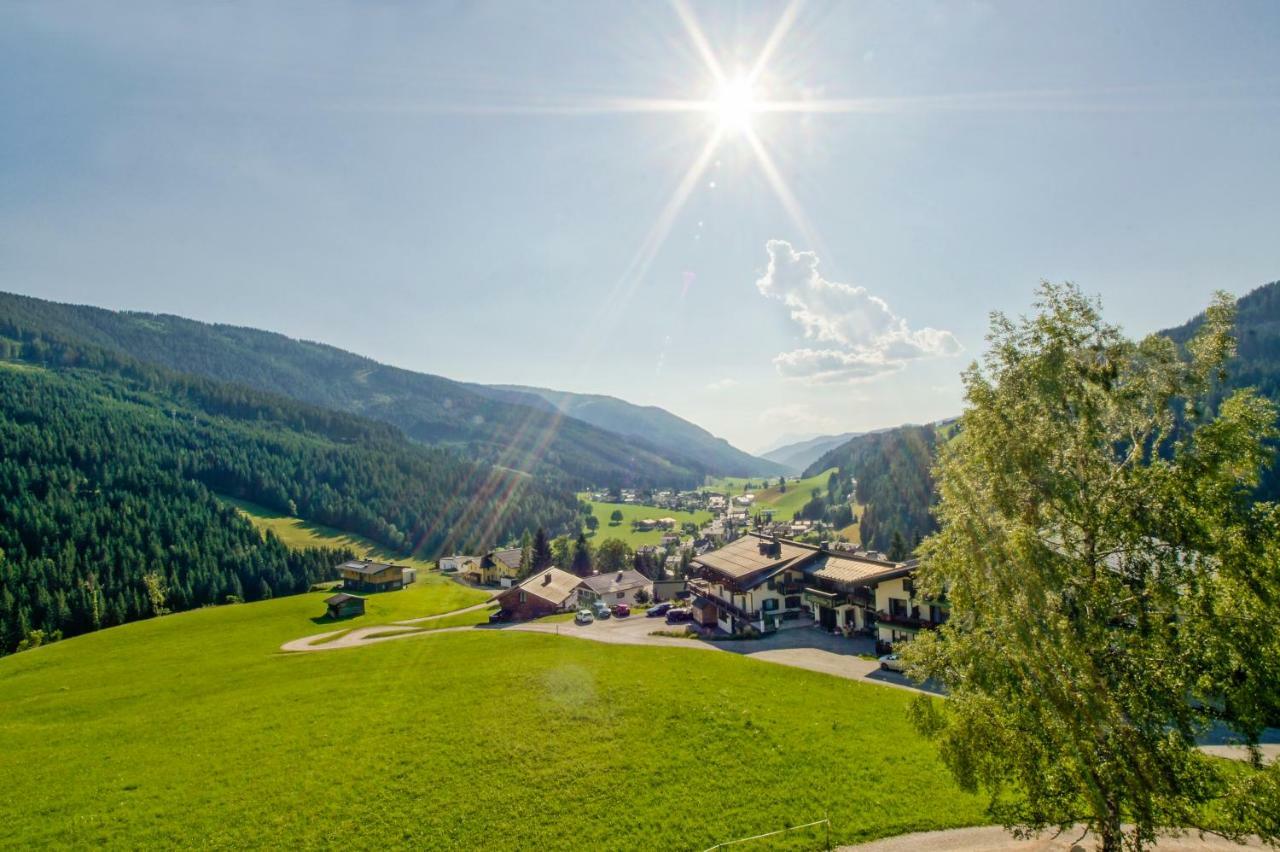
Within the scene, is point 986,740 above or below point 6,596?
above

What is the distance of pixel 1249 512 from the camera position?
1299 cm

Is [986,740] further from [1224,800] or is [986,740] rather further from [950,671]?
[1224,800]

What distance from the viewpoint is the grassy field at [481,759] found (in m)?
22.0

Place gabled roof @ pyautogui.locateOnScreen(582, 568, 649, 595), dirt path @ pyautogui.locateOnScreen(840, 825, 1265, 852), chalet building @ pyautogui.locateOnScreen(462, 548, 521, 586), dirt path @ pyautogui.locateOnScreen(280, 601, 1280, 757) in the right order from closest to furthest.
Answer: dirt path @ pyautogui.locateOnScreen(840, 825, 1265, 852) → dirt path @ pyautogui.locateOnScreen(280, 601, 1280, 757) → gabled roof @ pyautogui.locateOnScreen(582, 568, 649, 595) → chalet building @ pyautogui.locateOnScreen(462, 548, 521, 586)

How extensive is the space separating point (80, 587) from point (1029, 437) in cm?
14424

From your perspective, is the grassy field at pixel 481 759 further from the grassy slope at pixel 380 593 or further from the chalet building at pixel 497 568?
the chalet building at pixel 497 568

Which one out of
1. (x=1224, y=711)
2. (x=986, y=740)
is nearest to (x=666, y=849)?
(x=986, y=740)

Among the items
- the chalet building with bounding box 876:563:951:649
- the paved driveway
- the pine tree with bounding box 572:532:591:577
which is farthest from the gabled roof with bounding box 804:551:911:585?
the pine tree with bounding box 572:532:591:577

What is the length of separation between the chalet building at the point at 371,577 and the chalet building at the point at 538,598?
1790 inches

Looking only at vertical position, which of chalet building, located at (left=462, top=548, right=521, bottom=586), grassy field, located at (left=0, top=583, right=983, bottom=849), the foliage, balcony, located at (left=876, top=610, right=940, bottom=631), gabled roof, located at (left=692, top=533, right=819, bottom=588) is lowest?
chalet building, located at (left=462, top=548, right=521, bottom=586)

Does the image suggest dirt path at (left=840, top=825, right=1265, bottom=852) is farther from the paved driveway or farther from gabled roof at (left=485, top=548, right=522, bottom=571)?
gabled roof at (left=485, top=548, right=522, bottom=571)

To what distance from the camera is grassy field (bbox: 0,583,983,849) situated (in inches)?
865

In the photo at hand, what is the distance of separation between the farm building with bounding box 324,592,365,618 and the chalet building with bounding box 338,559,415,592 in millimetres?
32523

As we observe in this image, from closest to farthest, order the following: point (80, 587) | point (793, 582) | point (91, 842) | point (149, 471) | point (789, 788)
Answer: point (91, 842) < point (789, 788) < point (793, 582) < point (80, 587) < point (149, 471)
